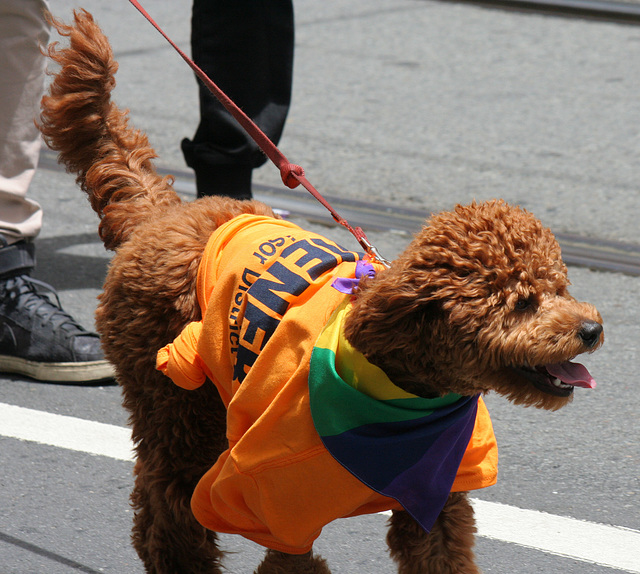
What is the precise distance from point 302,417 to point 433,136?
4.80 metres

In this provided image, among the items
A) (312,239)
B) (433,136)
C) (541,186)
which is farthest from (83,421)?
(433,136)

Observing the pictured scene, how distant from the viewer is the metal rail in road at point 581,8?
31.9 feet

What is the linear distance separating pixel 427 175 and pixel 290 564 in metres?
3.94

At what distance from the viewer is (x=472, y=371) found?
6.51 feet

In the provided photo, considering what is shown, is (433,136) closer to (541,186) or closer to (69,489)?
(541,186)

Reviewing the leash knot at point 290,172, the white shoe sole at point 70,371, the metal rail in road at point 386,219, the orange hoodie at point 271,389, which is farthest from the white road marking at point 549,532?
the metal rail in road at point 386,219

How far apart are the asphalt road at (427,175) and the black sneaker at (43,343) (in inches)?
2.7

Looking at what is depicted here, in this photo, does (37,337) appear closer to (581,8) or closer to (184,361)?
(184,361)

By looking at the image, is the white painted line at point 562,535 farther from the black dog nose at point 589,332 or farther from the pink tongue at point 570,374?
the black dog nose at point 589,332

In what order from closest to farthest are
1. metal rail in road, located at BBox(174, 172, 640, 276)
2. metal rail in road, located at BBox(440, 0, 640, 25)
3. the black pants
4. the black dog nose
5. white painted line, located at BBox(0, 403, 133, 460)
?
1. the black dog nose
2. white painted line, located at BBox(0, 403, 133, 460)
3. the black pants
4. metal rail in road, located at BBox(174, 172, 640, 276)
5. metal rail in road, located at BBox(440, 0, 640, 25)

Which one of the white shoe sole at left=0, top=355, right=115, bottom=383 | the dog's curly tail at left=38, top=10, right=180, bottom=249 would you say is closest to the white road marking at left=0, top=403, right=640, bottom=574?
the white shoe sole at left=0, top=355, right=115, bottom=383

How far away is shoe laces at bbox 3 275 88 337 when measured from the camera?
374cm

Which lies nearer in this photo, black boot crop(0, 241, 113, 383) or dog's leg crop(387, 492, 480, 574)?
→ dog's leg crop(387, 492, 480, 574)

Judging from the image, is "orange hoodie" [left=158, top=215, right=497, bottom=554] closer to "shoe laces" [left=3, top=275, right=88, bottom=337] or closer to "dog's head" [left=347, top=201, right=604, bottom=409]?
"dog's head" [left=347, top=201, right=604, bottom=409]
